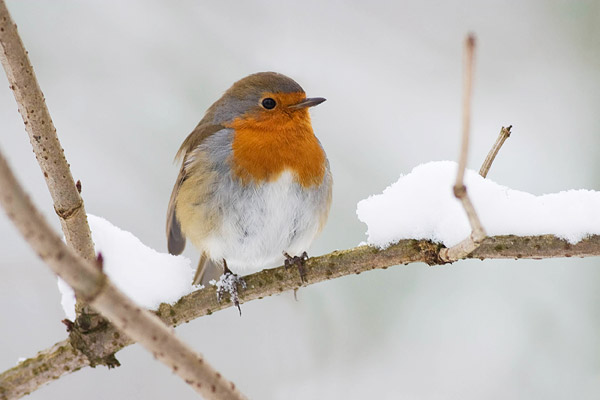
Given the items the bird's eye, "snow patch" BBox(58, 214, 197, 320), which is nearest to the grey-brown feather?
"snow patch" BBox(58, 214, 197, 320)

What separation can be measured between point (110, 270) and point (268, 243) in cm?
94

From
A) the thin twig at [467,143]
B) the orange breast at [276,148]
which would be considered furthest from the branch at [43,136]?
the thin twig at [467,143]

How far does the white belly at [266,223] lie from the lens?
3.38 metres

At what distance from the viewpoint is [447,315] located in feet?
15.3

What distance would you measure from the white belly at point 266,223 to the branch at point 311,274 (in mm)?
516

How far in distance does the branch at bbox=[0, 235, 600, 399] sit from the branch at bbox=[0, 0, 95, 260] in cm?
35

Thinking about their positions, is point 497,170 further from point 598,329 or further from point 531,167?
point 598,329

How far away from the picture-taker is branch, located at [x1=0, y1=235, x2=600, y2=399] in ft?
8.27

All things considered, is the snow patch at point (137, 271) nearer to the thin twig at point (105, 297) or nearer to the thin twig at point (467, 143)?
the thin twig at point (105, 297)

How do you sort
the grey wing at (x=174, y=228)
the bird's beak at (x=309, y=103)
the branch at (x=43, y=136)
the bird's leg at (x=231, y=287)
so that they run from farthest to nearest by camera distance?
the grey wing at (x=174, y=228)
the bird's beak at (x=309, y=103)
the bird's leg at (x=231, y=287)
the branch at (x=43, y=136)

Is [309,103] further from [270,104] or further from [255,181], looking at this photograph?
[255,181]

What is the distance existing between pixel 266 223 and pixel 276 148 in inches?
14.9

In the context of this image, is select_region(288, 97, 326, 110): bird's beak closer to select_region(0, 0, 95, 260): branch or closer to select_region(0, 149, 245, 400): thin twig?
select_region(0, 0, 95, 260): branch

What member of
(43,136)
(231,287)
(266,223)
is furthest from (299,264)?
(43,136)
